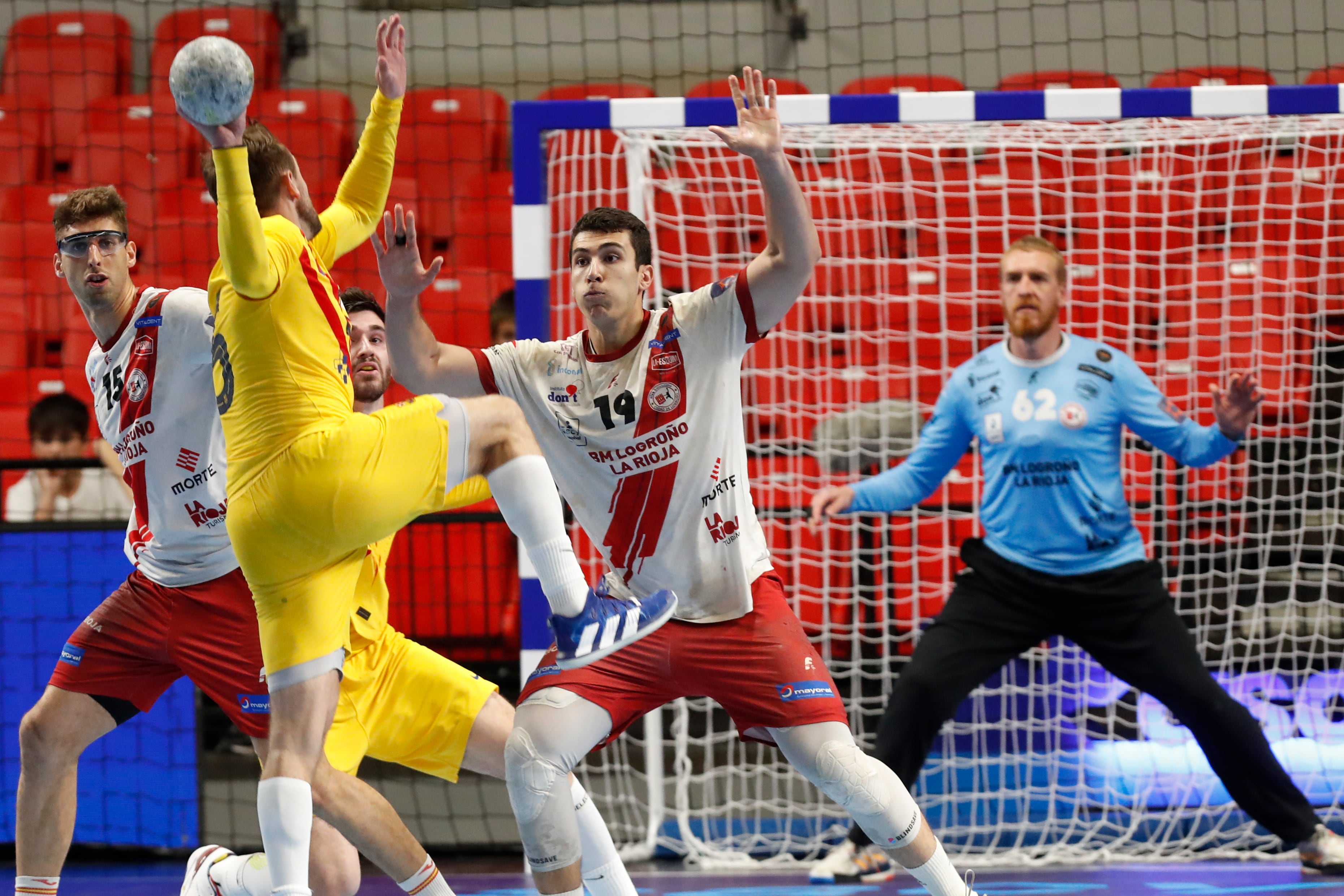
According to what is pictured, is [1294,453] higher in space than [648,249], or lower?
lower

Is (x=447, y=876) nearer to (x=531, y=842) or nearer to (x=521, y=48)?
(x=531, y=842)

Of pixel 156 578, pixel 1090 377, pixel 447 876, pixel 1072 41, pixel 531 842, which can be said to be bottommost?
pixel 447 876

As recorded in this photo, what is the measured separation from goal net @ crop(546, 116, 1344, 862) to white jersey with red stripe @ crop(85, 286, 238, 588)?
1.99m

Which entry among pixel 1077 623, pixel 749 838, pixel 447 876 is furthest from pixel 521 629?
pixel 1077 623

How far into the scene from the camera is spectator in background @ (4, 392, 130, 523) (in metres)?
6.49

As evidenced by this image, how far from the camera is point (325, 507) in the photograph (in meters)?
3.23

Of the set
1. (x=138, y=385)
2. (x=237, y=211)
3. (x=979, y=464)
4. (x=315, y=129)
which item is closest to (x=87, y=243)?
(x=138, y=385)

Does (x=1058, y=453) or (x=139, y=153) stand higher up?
(x=139, y=153)

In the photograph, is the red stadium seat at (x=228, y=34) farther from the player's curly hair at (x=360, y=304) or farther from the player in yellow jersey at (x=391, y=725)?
the player in yellow jersey at (x=391, y=725)

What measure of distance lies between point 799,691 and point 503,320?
336cm

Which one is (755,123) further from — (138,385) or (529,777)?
(138,385)

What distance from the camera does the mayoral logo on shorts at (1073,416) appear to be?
5055 mm

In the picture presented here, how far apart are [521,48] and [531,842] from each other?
7.23m

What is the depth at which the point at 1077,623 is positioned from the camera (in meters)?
4.97
